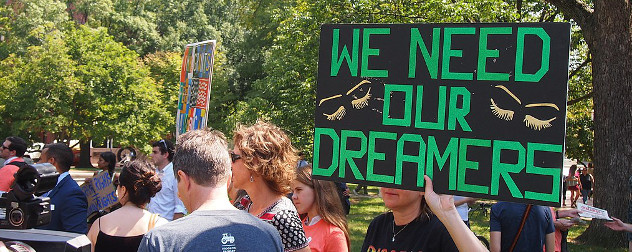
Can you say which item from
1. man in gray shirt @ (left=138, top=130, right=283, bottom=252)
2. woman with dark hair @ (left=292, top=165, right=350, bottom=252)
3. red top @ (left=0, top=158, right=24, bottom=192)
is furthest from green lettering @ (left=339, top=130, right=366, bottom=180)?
red top @ (left=0, top=158, right=24, bottom=192)

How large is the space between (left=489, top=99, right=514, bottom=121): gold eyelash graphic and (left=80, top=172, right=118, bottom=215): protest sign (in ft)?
15.3

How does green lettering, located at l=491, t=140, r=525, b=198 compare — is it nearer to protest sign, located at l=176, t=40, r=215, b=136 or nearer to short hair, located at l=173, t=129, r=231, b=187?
short hair, located at l=173, t=129, r=231, b=187

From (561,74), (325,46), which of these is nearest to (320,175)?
(325,46)

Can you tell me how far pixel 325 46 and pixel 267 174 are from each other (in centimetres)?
82

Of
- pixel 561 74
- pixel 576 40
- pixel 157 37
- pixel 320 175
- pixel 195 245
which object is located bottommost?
pixel 195 245

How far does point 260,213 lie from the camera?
3.86 metres

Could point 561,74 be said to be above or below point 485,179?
above

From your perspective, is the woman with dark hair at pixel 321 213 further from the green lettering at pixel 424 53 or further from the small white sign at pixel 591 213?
the small white sign at pixel 591 213

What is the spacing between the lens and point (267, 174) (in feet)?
12.7

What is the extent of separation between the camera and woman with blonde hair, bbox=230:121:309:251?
12.6ft

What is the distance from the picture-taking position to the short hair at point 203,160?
116 inches

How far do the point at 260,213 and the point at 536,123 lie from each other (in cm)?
164

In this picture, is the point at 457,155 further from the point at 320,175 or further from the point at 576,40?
the point at 576,40

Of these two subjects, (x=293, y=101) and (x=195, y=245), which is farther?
(x=293, y=101)
